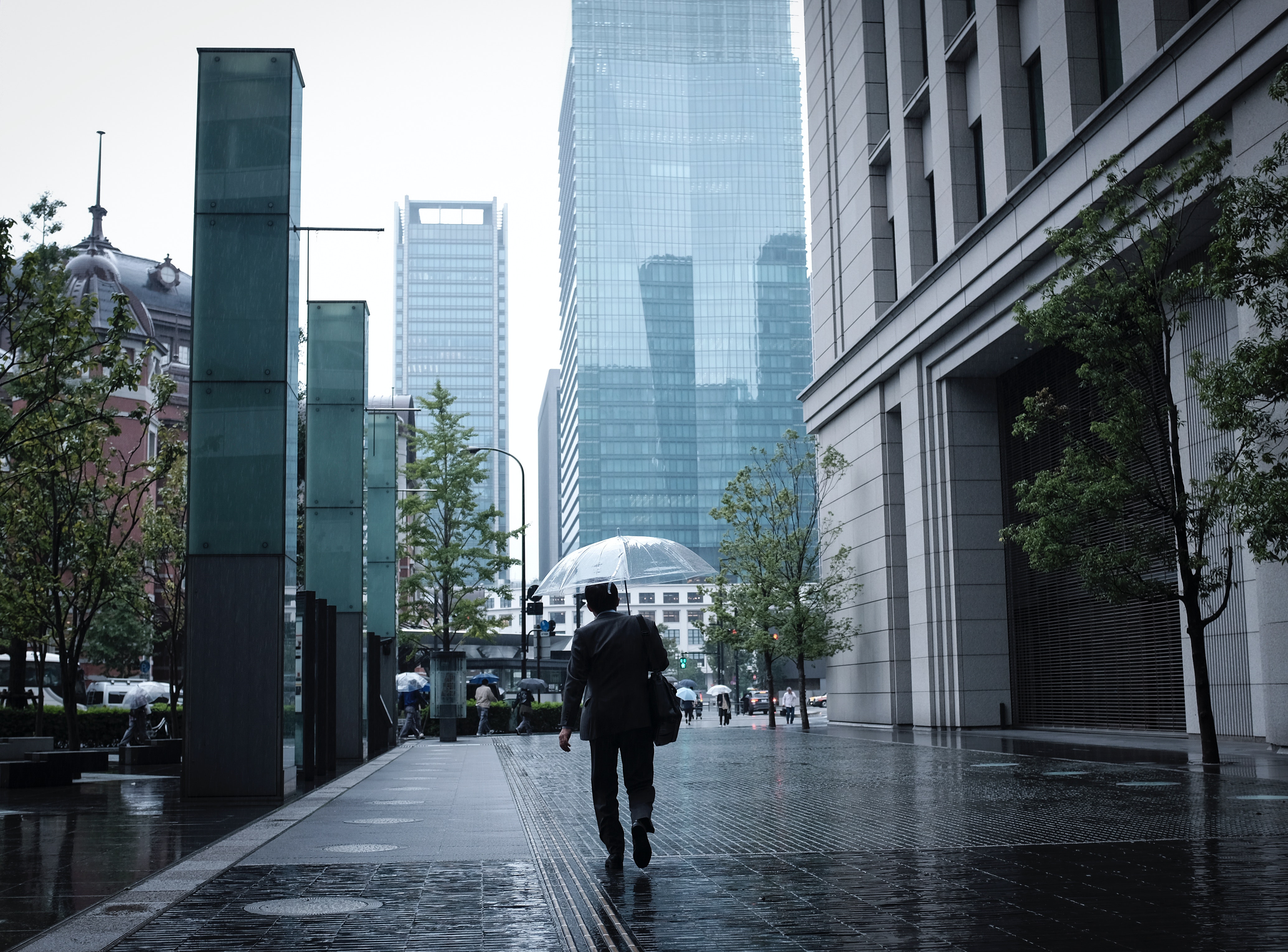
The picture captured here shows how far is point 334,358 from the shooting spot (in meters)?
23.0

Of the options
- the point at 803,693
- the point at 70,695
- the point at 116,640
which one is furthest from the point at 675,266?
the point at 70,695

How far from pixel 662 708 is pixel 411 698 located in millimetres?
28906

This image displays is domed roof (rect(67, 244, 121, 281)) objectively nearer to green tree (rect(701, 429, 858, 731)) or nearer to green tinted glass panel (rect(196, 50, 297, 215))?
green tree (rect(701, 429, 858, 731))

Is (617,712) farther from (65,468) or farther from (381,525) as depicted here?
(381,525)

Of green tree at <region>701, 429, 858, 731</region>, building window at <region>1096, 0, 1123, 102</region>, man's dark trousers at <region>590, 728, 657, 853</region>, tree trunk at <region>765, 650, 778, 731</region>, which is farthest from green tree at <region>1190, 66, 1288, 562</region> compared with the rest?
tree trunk at <region>765, 650, 778, 731</region>

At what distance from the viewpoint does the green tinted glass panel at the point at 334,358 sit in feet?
74.9

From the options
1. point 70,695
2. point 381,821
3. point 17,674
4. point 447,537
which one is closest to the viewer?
point 381,821

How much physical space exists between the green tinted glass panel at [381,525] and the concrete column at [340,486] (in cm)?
585

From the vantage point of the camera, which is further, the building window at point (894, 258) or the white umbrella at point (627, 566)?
the white umbrella at point (627, 566)

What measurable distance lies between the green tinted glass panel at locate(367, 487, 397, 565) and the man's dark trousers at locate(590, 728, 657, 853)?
21.1 m

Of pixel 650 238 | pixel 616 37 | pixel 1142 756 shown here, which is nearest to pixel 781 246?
pixel 650 238

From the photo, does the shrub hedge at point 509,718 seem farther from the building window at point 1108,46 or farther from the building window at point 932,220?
the building window at point 1108,46

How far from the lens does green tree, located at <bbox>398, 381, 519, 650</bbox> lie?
4538cm

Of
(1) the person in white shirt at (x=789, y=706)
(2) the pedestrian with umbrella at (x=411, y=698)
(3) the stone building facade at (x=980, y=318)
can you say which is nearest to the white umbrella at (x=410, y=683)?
(2) the pedestrian with umbrella at (x=411, y=698)
